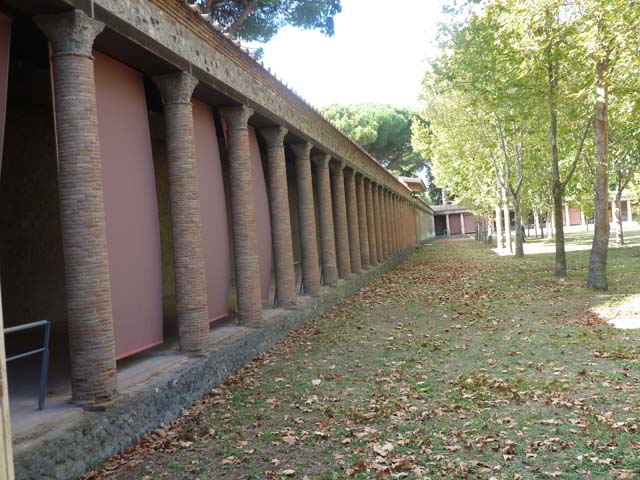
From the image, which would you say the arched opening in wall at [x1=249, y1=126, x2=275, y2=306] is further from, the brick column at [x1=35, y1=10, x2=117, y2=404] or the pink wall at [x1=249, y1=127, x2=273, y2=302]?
the brick column at [x1=35, y1=10, x2=117, y2=404]

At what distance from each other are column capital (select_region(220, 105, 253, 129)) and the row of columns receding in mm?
17

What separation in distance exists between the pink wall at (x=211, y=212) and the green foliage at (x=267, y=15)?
10.1 m

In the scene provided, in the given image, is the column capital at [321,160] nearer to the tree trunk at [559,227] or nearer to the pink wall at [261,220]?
the pink wall at [261,220]

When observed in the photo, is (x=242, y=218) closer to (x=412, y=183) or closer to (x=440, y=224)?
(x=412, y=183)

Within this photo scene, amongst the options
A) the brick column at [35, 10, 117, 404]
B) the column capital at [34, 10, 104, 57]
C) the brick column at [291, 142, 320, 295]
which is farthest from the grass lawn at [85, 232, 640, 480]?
the column capital at [34, 10, 104, 57]

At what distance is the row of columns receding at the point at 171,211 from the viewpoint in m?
5.45

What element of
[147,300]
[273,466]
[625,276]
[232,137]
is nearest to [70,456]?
[273,466]

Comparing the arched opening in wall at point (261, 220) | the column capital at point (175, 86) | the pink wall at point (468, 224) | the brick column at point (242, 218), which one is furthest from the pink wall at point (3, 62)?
the pink wall at point (468, 224)

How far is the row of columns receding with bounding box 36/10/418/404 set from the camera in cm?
545

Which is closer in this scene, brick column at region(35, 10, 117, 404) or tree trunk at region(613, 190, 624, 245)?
brick column at region(35, 10, 117, 404)

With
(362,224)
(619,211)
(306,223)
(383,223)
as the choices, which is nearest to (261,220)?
(306,223)

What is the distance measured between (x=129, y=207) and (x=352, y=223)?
1345 cm

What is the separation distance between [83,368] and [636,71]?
486 inches

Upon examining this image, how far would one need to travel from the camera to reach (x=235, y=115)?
32.0ft
